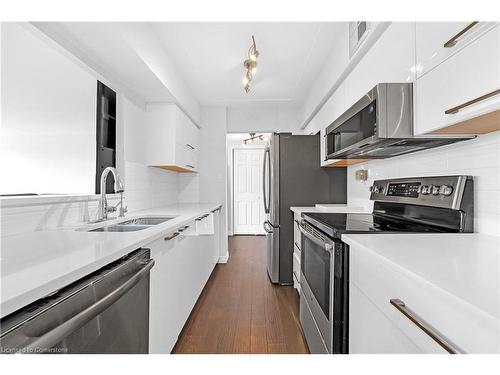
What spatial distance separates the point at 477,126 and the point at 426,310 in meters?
0.82

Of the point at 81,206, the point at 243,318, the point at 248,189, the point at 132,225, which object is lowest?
the point at 243,318

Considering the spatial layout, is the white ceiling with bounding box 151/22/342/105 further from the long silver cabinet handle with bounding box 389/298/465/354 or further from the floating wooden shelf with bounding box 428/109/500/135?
→ the long silver cabinet handle with bounding box 389/298/465/354

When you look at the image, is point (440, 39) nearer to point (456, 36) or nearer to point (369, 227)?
point (456, 36)

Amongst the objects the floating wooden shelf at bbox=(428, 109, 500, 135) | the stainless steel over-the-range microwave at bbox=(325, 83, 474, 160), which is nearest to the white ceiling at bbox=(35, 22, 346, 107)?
the stainless steel over-the-range microwave at bbox=(325, 83, 474, 160)

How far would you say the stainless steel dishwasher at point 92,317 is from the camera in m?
0.61

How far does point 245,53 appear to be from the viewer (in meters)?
2.52

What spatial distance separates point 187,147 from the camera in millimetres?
3328

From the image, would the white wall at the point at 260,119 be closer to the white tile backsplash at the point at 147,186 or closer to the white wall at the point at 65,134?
the white tile backsplash at the point at 147,186

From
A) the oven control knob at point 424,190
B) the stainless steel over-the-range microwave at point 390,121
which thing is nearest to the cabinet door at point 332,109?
the stainless steel over-the-range microwave at point 390,121

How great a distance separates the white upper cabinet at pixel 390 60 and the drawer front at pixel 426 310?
958 mm

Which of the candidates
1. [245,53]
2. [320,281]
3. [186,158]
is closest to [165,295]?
[320,281]

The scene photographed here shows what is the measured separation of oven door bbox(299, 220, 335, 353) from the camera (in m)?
1.33

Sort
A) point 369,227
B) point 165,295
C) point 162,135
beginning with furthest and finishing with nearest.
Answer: point 162,135 → point 165,295 → point 369,227

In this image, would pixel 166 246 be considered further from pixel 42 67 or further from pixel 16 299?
pixel 42 67
